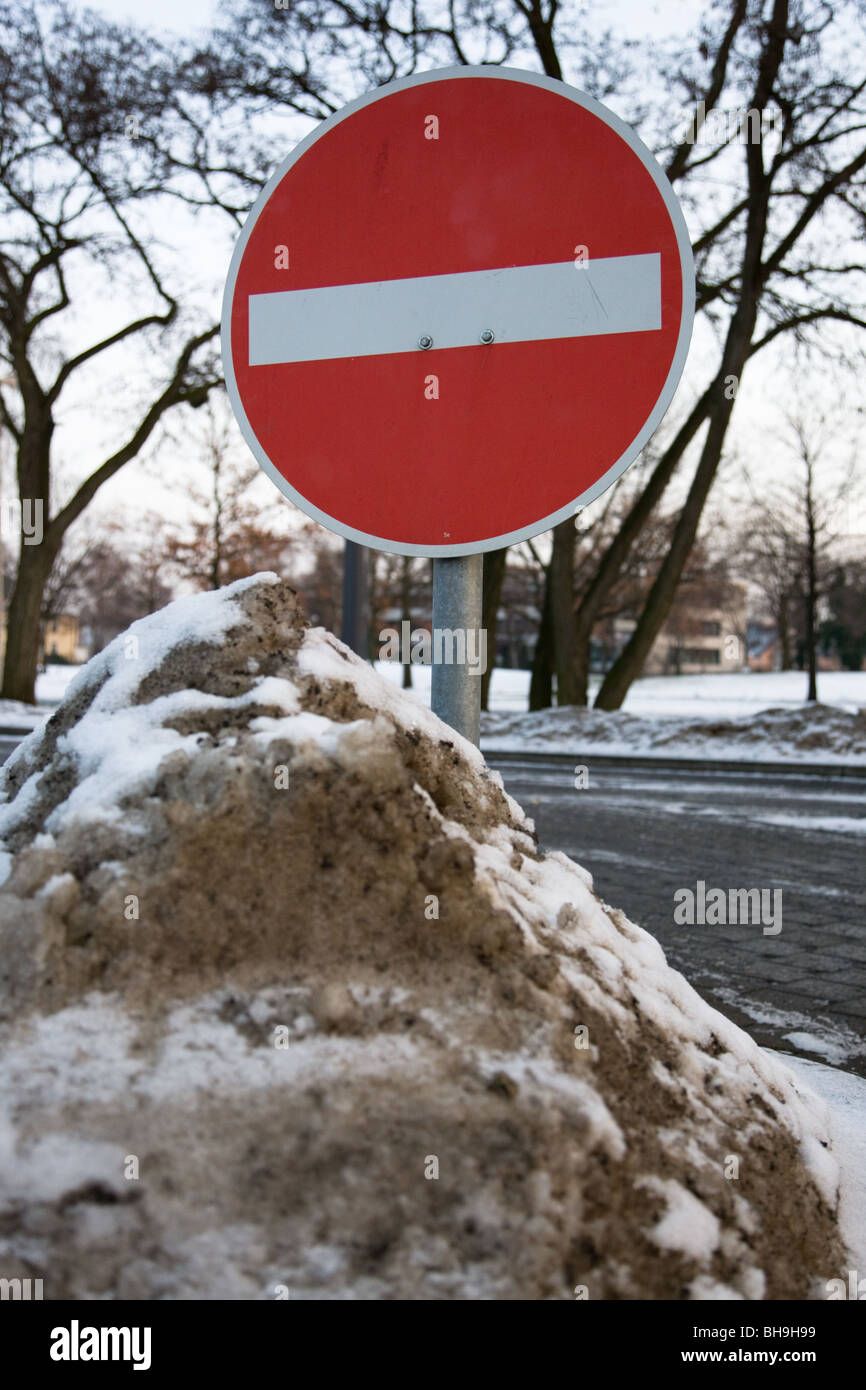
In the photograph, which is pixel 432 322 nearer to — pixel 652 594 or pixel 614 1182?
pixel 614 1182

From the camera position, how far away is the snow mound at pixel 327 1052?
1.24 m

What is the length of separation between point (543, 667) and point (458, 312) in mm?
19727

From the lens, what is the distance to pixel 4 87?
17.2 m

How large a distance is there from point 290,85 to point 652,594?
28.5 feet

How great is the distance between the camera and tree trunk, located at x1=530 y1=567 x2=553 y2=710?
21500mm

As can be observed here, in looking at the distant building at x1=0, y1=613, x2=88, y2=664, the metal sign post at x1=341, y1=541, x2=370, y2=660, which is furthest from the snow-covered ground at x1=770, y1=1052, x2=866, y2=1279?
the distant building at x1=0, y1=613, x2=88, y2=664

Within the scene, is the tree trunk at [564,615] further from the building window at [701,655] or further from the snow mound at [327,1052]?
the building window at [701,655]

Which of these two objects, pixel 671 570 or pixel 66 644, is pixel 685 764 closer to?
pixel 671 570

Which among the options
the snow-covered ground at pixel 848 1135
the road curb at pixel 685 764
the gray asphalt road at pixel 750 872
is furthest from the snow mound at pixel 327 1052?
the road curb at pixel 685 764

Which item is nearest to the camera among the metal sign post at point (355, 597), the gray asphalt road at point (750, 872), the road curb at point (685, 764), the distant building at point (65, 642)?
the gray asphalt road at point (750, 872)

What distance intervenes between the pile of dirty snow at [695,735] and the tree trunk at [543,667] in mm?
4211

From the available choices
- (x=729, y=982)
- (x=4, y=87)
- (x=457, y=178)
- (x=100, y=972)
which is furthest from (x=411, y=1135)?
(x=4, y=87)

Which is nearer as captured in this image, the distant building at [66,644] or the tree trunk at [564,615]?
the tree trunk at [564,615]

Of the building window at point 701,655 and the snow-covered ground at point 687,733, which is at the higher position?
the building window at point 701,655
